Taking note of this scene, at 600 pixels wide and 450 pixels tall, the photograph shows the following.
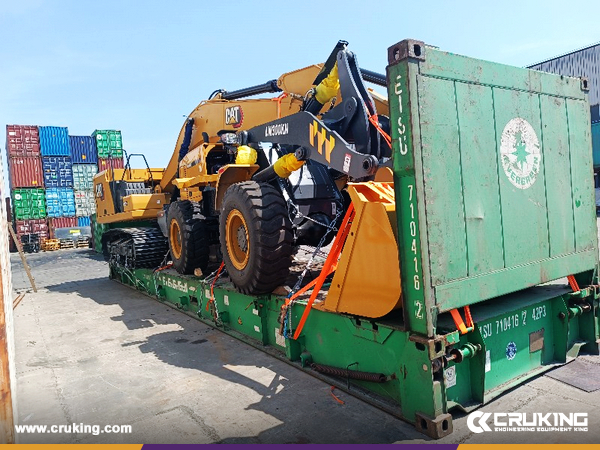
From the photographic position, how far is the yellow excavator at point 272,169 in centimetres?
446

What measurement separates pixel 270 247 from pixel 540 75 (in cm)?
280

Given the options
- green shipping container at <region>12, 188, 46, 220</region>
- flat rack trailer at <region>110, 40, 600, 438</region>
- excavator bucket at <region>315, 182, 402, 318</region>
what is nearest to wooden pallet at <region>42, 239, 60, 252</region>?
green shipping container at <region>12, 188, 46, 220</region>

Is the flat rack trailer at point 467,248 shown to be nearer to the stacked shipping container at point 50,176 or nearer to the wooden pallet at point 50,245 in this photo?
the wooden pallet at point 50,245

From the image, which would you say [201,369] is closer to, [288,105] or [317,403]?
[317,403]

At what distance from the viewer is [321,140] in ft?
13.8

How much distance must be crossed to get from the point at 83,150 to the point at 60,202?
164 inches

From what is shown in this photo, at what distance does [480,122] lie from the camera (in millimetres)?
3234

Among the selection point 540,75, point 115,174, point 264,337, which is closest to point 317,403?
point 264,337

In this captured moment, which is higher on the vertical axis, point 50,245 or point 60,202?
point 60,202

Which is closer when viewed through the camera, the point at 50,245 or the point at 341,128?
the point at 341,128

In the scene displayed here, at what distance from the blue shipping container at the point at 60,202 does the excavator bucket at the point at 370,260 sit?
28699mm

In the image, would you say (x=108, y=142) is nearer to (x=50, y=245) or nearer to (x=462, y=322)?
(x=50, y=245)

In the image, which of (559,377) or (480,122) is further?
(559,377)

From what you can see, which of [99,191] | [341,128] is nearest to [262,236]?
[341,128]
